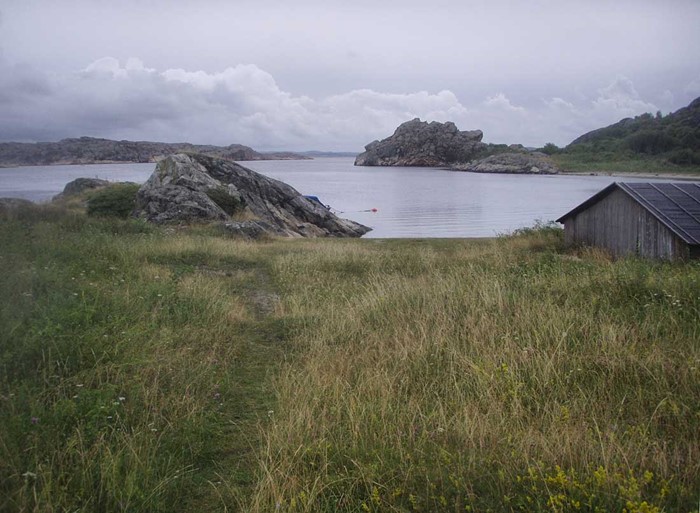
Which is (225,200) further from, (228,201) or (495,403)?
(495,403)

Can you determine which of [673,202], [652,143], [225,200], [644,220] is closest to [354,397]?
[644,220]

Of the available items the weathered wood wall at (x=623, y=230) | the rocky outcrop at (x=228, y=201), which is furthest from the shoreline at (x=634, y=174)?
the weathered wood wall at (x=623, y=230)

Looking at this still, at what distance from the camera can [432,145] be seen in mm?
177125

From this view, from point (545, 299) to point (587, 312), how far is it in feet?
2.36

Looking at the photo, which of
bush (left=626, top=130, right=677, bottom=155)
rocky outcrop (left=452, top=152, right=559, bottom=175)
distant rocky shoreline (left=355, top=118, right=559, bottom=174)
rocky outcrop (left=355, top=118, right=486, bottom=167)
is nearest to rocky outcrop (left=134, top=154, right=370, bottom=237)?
bush (left=626, top=130, right=677, bottom=155)

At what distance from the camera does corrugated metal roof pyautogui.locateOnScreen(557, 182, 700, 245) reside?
49.5ft

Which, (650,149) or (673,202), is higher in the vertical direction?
(650,149)

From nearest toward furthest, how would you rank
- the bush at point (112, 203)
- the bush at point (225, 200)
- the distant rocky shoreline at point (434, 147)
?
the bush at point (112, 203) → the bush at point (225, 200) → the distant rocky shoreline at point (434, 147)

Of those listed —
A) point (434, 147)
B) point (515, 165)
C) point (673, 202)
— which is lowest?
point (673, 202)

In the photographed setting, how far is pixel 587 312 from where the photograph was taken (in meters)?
6.92

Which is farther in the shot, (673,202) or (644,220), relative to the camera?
(673,202)

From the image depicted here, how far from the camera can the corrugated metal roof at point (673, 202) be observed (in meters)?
15.1

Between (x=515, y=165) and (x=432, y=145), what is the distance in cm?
4348

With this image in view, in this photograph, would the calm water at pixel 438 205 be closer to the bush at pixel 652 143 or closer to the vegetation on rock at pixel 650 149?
the vegetation on rock at pixel 650 149
